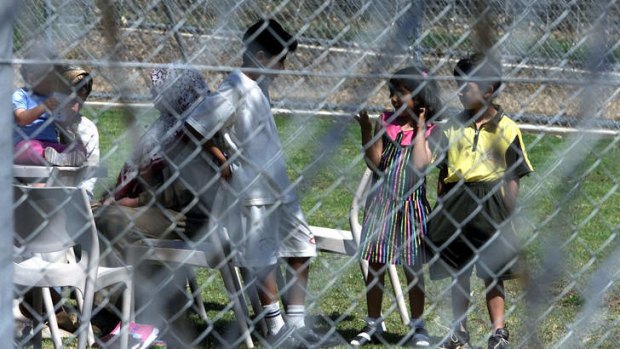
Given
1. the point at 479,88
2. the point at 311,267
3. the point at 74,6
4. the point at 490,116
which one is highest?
the point at 74,6

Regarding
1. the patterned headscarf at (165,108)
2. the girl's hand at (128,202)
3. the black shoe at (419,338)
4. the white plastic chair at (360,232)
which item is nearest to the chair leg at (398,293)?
the white plastic chair at (360,232)

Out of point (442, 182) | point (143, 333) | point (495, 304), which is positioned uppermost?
point (442, 182)

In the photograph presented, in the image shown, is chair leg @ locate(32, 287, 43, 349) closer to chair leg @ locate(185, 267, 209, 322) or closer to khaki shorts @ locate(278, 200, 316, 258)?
chair leg @ locate(185, 267, 209, 322)

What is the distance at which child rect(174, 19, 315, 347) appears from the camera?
2.44 meters

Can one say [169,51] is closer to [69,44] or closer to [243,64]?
[243,64]

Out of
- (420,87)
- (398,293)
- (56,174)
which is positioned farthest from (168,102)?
(398,293)

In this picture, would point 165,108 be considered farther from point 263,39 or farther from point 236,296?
point 236,296

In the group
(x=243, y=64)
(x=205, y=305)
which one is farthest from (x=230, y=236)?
(x=205, y=305)

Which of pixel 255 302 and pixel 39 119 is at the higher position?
pixel 39 119

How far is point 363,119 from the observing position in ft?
8.04

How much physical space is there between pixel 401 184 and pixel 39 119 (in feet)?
3.83

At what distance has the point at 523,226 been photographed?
291cm

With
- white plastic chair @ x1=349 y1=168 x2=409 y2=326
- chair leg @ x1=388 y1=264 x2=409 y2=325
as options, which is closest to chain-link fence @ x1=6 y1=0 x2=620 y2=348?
white plastic chair @ x1=349 y1=168 x2=409 y2=326

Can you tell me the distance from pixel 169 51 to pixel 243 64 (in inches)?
15.1
